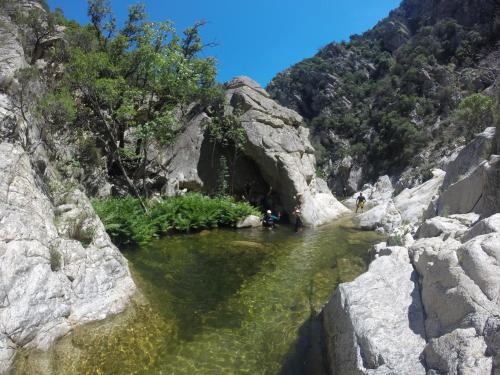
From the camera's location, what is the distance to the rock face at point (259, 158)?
2345 centimetres

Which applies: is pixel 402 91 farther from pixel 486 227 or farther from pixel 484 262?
pixel 484 262

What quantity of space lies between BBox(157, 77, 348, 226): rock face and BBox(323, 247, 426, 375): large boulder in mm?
15721

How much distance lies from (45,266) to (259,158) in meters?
17.8

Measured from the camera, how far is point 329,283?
432 inches

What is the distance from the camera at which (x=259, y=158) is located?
78.9 feet

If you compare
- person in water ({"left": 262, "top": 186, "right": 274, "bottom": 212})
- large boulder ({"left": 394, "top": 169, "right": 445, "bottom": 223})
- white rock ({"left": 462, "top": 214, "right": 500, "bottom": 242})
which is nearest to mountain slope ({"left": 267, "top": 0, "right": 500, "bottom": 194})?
large boulder ({"left": 394, "top": 169, "right": 445, "bottom": 223})

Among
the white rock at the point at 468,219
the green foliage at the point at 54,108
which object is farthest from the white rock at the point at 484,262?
the green foliage at the point at 54,108

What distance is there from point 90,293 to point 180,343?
2334mm

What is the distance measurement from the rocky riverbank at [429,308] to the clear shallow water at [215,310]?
62.4 inches

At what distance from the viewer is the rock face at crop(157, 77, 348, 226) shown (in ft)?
76.9

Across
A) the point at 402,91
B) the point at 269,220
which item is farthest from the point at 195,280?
the point at 402,91

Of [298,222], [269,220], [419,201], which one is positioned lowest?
[419,201]

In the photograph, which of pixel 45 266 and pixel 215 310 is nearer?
pixel 45 266

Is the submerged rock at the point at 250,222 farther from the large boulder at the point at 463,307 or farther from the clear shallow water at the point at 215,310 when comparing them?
the large boulder at the point at 463,307
